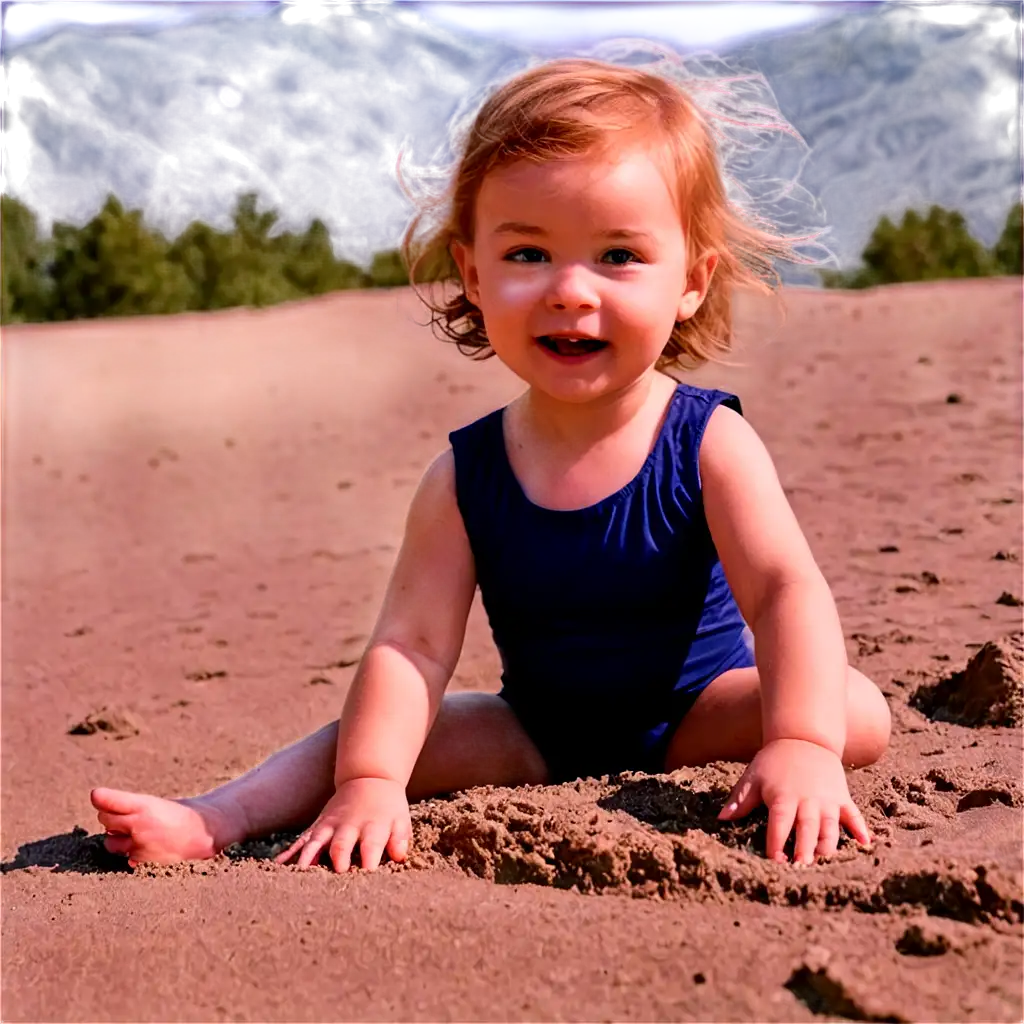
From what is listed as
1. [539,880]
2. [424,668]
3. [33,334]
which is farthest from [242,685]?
[33,334]

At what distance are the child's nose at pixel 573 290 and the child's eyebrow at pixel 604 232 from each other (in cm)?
7

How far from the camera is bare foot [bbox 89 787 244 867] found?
7.72 feet

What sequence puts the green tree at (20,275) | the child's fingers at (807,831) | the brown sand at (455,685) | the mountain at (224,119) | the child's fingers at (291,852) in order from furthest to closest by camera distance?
the green tree at (20,275) → the mountain at (224,119) → the child's fingers at (291,852) → the child's fingers at (807,831) → the brown sand at (455,685)

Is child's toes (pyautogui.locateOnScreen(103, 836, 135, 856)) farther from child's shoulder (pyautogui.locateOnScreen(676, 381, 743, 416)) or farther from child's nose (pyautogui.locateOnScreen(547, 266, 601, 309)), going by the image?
child's shoulder (pyautogui.locateOnScreen(676, 381, 743, 416))

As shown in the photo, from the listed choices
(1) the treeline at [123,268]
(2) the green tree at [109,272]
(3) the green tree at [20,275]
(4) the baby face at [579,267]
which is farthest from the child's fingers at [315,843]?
(3) the green tree at [20,275]

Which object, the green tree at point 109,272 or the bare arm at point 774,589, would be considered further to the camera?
the green tree at point 109,272

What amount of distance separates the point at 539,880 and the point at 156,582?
11.1 feet

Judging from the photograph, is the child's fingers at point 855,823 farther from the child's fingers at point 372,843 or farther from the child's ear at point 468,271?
the child's ear at point 468,271

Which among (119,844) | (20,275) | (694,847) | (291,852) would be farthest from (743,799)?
(20,275)

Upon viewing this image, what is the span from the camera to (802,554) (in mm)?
2393

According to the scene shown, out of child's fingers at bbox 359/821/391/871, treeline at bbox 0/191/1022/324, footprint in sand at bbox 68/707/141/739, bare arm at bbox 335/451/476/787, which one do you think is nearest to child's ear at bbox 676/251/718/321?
bare arm at bbox 335/451/476/787

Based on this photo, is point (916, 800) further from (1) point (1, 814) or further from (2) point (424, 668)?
(1) point (1, 814)

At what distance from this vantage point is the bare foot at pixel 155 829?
7.72ft

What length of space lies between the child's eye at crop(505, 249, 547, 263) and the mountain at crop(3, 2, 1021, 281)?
878 centimetres
